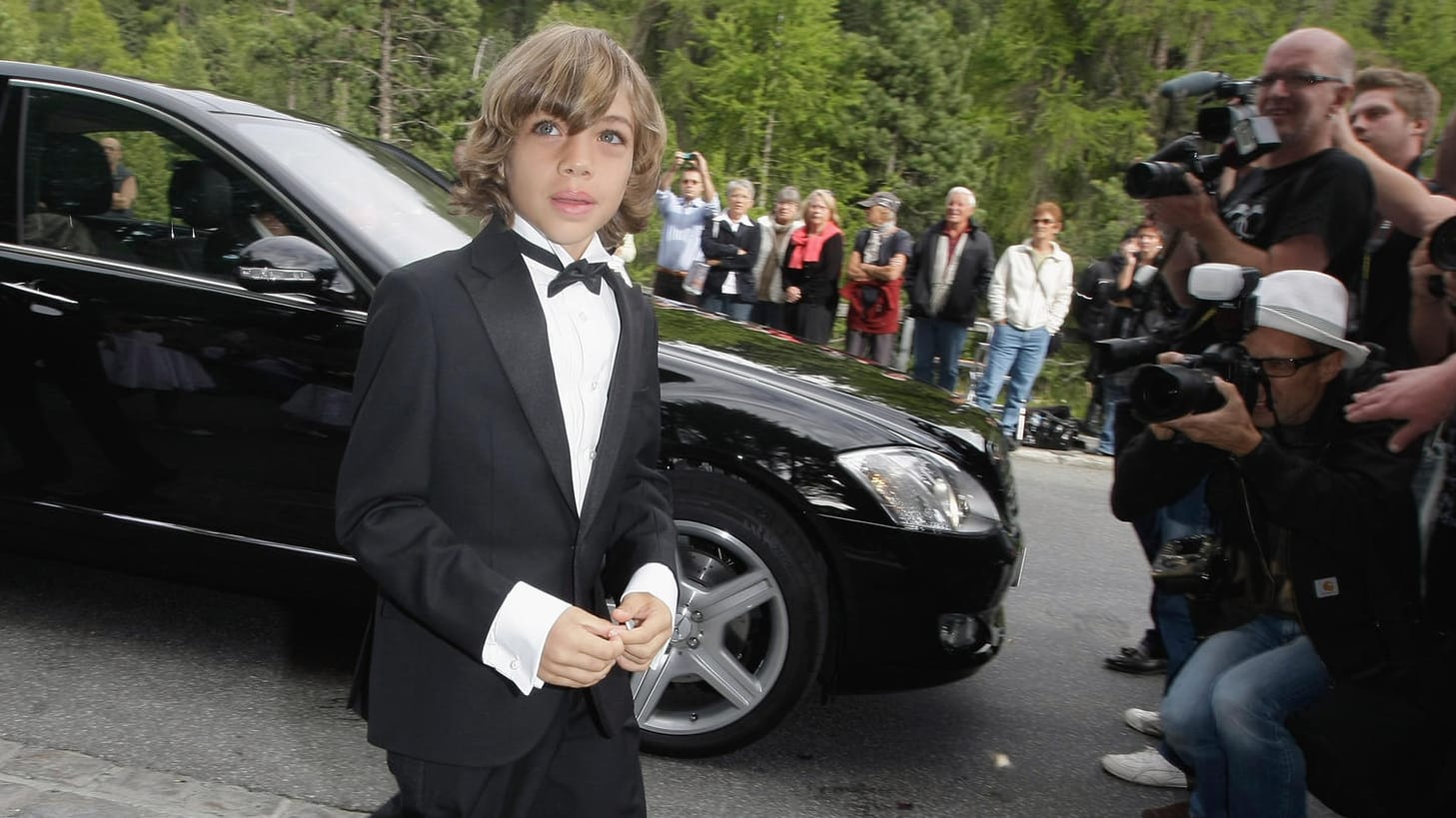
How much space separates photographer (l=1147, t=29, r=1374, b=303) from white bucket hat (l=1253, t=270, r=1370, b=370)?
0.47m

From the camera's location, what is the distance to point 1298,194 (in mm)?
3303

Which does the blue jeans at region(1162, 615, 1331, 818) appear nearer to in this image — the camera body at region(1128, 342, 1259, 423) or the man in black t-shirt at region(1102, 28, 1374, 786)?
the man in black t-shirt at region(1102, 28, 1374, 786)

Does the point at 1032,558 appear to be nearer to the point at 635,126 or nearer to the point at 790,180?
the point at 635,126

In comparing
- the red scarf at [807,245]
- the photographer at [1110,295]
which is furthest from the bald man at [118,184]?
the photographer at [1110,295]

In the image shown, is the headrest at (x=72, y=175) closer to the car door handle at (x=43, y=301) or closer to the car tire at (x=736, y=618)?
the car door handle at (x=43, y=301)

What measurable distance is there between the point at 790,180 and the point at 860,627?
31691 millimetres

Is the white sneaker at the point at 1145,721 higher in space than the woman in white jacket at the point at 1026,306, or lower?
lower

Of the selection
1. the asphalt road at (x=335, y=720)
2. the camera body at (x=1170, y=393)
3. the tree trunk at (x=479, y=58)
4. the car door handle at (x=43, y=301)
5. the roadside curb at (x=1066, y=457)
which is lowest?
the roadside curb at (x=1066, y=457)

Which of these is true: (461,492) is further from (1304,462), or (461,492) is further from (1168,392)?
(1304,462)

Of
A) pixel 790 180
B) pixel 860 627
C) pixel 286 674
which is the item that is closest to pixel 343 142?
pixel 286 674

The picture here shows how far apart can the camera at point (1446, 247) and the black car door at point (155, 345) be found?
2.53 metres

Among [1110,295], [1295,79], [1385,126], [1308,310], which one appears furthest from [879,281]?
[1308,310]

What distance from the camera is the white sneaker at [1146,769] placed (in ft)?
11.8

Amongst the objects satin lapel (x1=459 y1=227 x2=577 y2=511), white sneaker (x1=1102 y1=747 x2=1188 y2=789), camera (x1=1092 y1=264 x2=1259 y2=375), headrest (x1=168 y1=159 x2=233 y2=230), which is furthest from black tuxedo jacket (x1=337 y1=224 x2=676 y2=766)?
white sneaker (x1=1102 y1=747 x2=1188 y2=789)
